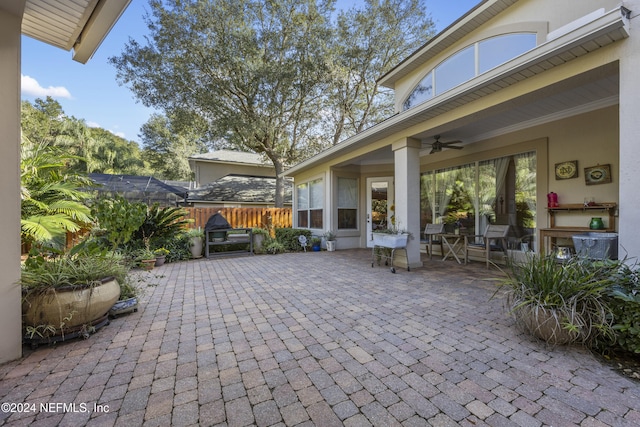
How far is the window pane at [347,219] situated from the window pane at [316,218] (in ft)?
2.66

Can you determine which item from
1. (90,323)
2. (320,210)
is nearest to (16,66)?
(90,323)

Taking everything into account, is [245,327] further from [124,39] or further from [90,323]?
[124,39]

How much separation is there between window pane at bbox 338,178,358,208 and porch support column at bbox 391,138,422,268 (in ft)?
10.4

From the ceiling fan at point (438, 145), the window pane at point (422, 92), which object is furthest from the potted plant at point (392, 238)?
the window pane at point (422, 92)

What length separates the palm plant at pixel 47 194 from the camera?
4.14 meters

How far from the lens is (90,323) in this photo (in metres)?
2.57

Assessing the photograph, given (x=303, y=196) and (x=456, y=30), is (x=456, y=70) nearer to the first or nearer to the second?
(x=456, y=30)

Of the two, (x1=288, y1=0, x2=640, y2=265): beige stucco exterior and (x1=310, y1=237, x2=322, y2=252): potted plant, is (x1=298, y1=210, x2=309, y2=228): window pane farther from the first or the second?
(x1=288, y1=0, x2=640, y2=265): beige stucco exterior

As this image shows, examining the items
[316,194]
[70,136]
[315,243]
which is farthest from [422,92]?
[70,136]

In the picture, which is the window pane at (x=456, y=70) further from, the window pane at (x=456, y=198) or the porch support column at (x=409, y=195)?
the window pane at (x=456, y=198)

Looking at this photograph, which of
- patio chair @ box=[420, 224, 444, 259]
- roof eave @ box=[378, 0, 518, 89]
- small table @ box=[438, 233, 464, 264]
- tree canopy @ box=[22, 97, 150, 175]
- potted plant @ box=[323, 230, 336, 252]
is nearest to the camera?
roof eave @ box=[378, 0, 518, 89]

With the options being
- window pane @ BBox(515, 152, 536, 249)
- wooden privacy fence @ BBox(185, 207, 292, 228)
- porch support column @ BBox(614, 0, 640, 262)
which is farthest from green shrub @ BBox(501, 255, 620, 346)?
wooden privacy fence @ BBox(185, 207, 292, 228)

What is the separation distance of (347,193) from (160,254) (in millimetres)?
5423

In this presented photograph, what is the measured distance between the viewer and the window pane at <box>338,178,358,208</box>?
8.51m
